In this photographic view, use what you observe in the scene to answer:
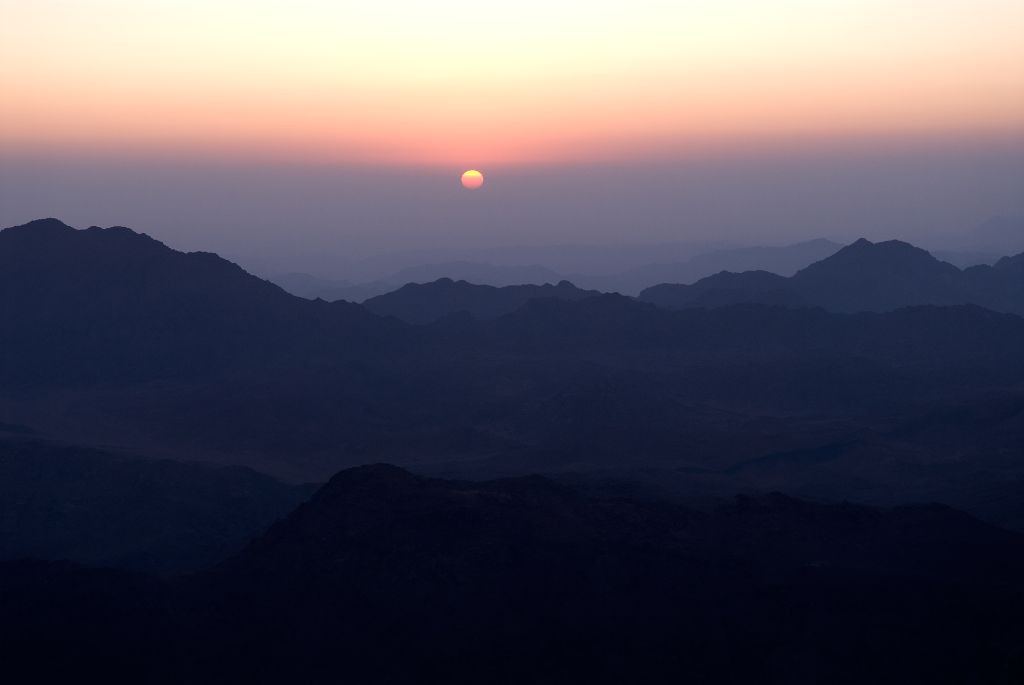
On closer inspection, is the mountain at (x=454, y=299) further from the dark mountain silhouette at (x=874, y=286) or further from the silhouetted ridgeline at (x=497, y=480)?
the dark mountain silhouette at (x=874, y=286)

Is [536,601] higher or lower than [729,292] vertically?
lower

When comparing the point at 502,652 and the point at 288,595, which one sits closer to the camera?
the point at 502,652

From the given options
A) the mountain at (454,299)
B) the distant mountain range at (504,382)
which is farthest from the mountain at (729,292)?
the mountain at (454,299)

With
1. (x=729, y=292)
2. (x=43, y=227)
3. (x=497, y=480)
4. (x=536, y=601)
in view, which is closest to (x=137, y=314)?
(x=43, y=227)

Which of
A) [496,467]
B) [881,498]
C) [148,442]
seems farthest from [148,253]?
[881,498]

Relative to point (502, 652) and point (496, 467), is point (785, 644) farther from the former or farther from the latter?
point (496, 467)

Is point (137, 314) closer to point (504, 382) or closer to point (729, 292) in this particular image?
point (504, 382)

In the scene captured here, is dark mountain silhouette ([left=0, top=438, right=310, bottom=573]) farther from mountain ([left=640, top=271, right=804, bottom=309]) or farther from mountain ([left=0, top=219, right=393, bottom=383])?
mountain ([left=640, top=271, right=804, bottom=309])
